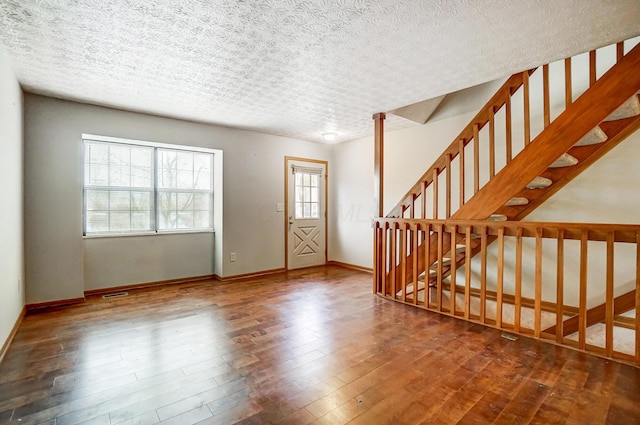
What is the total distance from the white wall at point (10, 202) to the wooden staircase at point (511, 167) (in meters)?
3.69

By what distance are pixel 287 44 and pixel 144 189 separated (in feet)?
10.7

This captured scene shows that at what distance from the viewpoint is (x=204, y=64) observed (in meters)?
2.71

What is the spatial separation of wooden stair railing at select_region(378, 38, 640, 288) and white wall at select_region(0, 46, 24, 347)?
3786mm

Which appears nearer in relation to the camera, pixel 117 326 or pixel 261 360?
pixel 261 360

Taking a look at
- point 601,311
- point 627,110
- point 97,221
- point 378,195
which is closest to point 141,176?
point 97,221

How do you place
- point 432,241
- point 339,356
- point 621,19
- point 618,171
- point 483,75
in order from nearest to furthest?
point 621,19
point 339,356
point 483,75
point 618,171
point 432,241

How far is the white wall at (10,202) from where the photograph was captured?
2455 mm

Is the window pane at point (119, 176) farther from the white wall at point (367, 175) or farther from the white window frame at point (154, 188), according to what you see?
the white wall at point (367, 175)

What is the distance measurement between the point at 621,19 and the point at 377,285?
130 inches

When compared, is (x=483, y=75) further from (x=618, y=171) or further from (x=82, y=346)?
(x=82, y=346)

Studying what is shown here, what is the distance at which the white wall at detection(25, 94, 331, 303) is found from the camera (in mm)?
3477

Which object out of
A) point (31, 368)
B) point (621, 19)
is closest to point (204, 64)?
point (31, 368)

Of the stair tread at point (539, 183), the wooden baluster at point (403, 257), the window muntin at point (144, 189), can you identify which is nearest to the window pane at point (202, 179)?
the window muntin at point (144, 189)

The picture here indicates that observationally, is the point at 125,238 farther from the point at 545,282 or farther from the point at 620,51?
the point at 620,51
